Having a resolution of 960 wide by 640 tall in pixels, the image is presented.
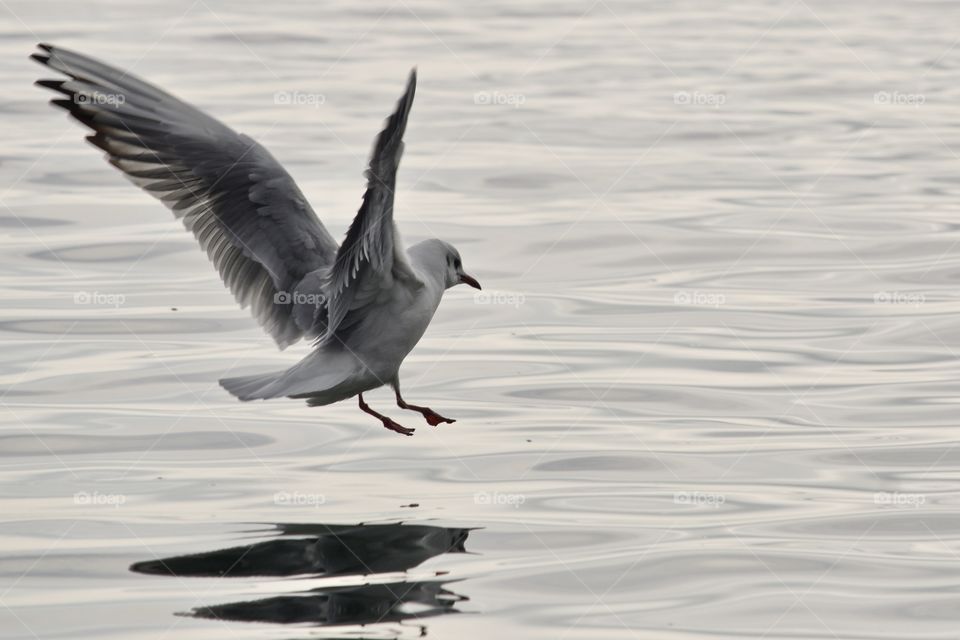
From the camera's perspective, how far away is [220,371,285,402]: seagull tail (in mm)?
7668

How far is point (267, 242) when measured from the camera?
29.4 ft

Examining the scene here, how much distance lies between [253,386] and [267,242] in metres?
1.36

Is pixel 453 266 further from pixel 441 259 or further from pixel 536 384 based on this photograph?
pixel 536 384

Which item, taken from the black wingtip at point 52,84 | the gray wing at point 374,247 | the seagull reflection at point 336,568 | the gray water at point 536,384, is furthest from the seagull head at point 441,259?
the black wingtip at point 52,84

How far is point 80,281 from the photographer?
1210cm

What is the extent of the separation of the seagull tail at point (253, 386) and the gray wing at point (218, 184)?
2.99ft

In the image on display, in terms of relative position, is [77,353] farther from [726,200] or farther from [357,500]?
[726,200]

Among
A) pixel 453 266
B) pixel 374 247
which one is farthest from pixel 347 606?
pixel 453 266

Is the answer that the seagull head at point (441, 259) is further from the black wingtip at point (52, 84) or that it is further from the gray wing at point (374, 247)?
the black wingtip at point (52, 84)

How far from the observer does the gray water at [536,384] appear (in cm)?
685

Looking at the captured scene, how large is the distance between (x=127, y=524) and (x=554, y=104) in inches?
463

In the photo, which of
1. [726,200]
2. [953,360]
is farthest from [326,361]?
[726,200]

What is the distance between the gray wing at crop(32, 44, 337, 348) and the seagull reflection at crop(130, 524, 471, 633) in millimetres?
1769

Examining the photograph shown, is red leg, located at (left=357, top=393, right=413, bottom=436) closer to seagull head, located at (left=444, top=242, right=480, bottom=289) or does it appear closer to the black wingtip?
seagull head, located at (left=444, top=242, right=480, bottom=289)
